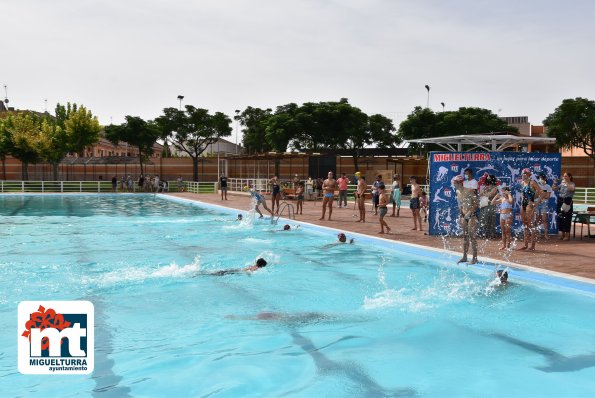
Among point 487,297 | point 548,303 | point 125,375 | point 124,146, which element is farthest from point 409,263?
point 124,146

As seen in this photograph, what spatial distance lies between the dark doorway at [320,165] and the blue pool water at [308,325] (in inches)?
827

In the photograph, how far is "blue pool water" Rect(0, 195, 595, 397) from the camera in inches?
229

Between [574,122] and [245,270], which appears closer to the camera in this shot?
[245,270]

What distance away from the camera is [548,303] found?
8414 mm

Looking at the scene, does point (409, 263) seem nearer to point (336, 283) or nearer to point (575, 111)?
point (336, 283)

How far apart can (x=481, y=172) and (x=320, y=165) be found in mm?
21658

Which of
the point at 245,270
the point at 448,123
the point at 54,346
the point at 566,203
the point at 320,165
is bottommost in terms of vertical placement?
the point at 245,270

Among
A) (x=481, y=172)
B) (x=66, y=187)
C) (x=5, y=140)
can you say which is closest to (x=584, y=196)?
(x=481, y=172)

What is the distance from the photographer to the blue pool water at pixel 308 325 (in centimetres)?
583

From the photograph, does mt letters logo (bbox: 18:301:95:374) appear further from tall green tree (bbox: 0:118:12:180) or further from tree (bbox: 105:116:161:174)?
tree (bbox: 105:116:161:174)

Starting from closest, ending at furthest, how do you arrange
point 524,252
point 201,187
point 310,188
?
point 524,252, point 310,188, point 201,187

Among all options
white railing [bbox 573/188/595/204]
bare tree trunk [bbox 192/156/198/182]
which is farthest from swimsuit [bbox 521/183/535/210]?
bare tree trunk [bbox 192/156/198/182]

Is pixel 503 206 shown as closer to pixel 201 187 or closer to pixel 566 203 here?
pixel 566 203

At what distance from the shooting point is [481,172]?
45.4ft
